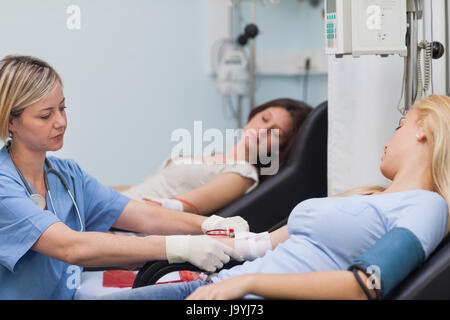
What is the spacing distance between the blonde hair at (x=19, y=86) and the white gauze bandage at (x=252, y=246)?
65 centimetres

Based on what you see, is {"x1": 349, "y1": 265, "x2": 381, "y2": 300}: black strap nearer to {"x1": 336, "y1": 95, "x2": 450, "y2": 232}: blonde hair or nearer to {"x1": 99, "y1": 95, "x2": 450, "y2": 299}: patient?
{"x1": 99, "y1": 95, "x2": 450, "y2": 299}: patient

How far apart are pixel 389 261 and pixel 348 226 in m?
0.17

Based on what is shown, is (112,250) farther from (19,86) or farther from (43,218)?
(19,86)

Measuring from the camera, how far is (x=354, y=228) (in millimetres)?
1297

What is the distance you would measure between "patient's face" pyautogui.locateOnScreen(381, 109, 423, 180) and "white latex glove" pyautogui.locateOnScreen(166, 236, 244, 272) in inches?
19.0

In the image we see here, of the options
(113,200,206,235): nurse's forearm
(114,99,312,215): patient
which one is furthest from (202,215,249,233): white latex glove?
(114,99,312,215): patient

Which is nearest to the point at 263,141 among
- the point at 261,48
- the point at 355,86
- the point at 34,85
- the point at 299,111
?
the point at 299,111

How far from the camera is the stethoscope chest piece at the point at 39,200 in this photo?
1455 millimetres

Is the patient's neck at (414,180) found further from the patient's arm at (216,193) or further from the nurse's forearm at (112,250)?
the patient's arm at (216,193)

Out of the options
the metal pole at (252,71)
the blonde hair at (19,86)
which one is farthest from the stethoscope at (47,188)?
the metal pole at (252,71)

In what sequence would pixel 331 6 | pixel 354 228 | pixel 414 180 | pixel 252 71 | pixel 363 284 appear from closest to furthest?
1. pixel 363 284
2. pixel 354 228
3. pixel 414 180
4. pixel 331 6
5. pixel 252 71

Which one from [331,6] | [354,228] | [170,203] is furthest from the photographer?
[170,203]

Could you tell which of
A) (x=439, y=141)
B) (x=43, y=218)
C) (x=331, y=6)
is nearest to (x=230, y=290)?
(x=43, y=218)

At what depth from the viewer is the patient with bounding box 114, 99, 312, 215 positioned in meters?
2.18
